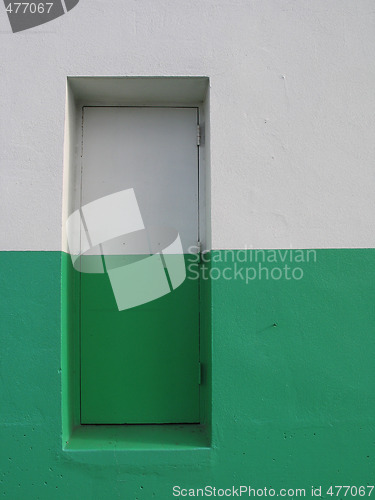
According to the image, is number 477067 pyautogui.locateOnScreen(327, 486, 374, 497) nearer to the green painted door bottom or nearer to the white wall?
the green painted door bottom

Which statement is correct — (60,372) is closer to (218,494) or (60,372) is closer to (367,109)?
(218,494)

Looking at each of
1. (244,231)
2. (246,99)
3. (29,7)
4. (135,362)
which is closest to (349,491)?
(135,362)

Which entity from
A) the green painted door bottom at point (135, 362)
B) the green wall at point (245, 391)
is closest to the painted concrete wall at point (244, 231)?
the green wall at point (245, 391)

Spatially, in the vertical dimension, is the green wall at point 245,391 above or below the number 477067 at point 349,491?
above

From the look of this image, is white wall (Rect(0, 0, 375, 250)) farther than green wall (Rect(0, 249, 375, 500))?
Yes

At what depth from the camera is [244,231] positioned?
304 cm

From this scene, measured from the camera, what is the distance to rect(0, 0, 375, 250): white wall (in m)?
3.04

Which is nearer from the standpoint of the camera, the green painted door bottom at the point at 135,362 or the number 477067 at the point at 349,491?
the number 477067 at the point at 349,491

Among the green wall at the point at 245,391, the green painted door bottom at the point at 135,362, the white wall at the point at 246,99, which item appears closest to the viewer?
the green wall at the point at 245,391

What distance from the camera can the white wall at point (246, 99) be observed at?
9.98 feet

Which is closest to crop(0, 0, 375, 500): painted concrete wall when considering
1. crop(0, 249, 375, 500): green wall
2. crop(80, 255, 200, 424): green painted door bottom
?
crop(0, 249, 375, 500): green wall

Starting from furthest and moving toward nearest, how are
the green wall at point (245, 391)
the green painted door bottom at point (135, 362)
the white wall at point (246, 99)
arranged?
1. the green painted door bottom at point (135, 362)
2. the white wall at point (246, 99)
3. the green wall at point (245, 391)

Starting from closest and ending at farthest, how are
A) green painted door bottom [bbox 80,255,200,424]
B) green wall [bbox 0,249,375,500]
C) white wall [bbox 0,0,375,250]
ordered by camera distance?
green wall [bbox 0,249,375,500] → white wall [bbox 0,0,375,250] → green painted door bottom [bbox 80,255,200,424]

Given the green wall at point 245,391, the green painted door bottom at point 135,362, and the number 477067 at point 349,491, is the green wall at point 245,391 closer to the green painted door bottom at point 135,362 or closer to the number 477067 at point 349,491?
the number 477067 at point 349,491
